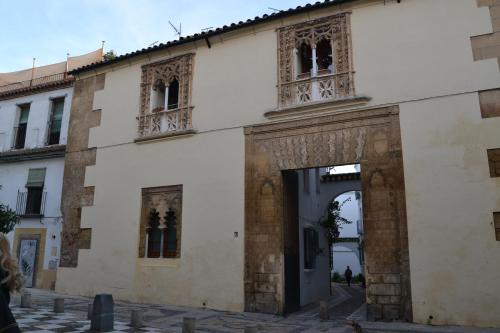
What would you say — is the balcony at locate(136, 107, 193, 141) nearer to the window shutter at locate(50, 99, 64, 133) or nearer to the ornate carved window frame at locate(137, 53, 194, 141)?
the ornate carved window frame at locate(137, 53, 194, 141)

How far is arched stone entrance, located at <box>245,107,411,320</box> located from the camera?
898 centimetres

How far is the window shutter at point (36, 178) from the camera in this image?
14922 millimetres

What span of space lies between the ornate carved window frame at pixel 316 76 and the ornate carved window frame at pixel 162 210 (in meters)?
3.84

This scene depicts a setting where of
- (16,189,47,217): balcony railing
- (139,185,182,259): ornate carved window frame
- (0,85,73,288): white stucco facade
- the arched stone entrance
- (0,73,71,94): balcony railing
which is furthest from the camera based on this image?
(0,73,71,94): balcony railing

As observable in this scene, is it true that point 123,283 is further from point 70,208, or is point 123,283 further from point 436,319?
point 436,319

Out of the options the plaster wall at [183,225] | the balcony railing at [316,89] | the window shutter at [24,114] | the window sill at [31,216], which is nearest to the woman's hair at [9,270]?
the plaster wall at [183,225]

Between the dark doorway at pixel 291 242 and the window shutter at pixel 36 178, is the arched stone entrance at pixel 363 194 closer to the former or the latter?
the dark doorway at pixel 291 242

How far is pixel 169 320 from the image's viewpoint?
29.8ft

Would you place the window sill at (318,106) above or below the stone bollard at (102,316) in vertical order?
above

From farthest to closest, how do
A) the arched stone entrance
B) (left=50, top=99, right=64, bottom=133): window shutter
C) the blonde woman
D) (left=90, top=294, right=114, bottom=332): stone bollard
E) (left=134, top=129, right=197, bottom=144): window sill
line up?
(left=50, top=99, right=64, bottom=133): window shutter
(left=134, top=129, right=197, bottom=144): window sill
the arched stone entrance
(left=90, top=294, right=114, bottom=332): stone bollard
the blonde woman

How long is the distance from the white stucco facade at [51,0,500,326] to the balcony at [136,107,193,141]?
0.24 m

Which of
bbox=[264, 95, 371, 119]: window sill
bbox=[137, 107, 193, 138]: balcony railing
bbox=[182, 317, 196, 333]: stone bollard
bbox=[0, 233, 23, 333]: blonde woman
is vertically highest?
bbox=[137, 107, 193, 138]: balcony railing

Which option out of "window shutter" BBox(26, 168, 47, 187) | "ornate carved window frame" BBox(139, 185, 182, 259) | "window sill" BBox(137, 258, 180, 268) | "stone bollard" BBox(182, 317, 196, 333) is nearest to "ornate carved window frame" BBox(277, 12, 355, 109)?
"ornate carved window frame" BBox(139, 185, 182, 259)

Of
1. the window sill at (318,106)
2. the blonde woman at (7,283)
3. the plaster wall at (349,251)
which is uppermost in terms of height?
the window sill at (318,106)
